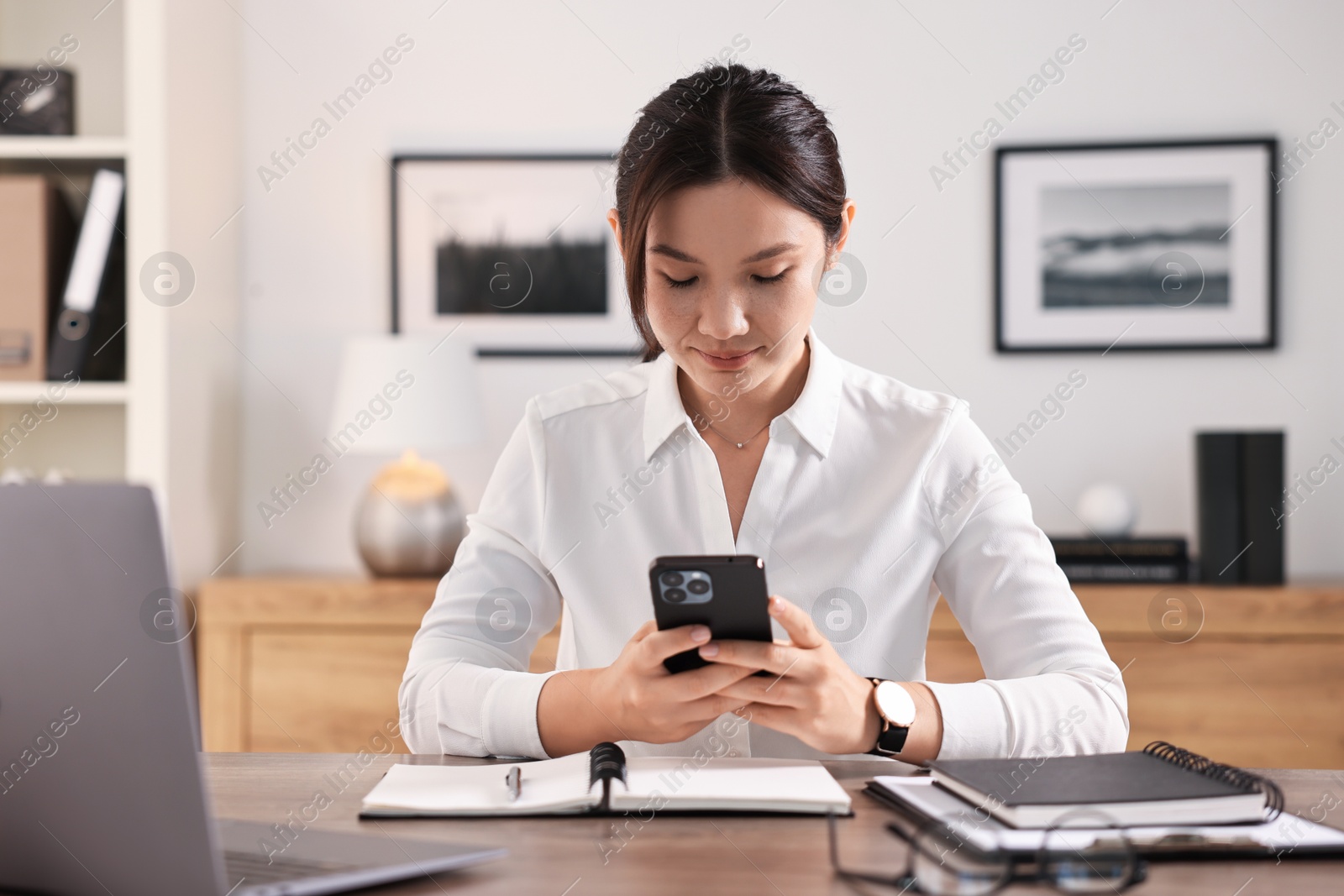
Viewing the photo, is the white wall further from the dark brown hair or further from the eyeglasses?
the eyeglasses

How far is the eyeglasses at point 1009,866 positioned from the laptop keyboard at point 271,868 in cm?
32

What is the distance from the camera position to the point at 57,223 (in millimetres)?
2369

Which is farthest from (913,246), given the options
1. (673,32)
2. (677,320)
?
(677,320)

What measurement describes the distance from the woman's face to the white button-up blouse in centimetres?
13

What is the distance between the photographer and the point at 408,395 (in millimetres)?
2404

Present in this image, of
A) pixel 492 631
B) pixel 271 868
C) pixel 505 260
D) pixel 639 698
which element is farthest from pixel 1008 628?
pixel 505 260

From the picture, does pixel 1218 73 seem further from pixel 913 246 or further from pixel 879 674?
pixel 879 674

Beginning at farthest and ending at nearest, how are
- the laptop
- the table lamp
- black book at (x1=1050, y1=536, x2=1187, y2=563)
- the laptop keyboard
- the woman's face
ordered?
the table lamp < black book at (x1=1050, y1=536, x2=1187, y2=563) < the woman's face < the laptop keyboard < the laptop

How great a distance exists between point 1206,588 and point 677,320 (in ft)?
5.15

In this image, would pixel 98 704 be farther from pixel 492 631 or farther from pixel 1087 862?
pixel 492 631

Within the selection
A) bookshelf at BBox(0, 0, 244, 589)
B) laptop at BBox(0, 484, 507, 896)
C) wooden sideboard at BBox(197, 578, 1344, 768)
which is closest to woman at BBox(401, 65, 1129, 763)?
laptop at BBox(0, 484, 507, 896)

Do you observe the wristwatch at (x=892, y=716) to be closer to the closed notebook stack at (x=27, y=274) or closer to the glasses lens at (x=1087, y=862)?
the glasses lens at (x=1087, y=862)

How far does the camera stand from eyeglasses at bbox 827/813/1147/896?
25.3 inches

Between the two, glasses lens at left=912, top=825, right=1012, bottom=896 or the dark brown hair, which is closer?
glasses lens at left=912, top=825, right=1012, bottom=896
